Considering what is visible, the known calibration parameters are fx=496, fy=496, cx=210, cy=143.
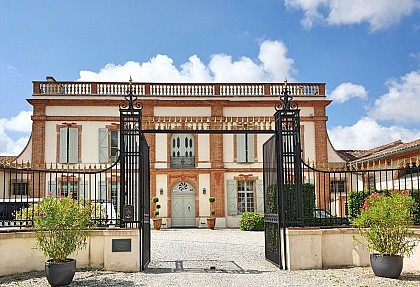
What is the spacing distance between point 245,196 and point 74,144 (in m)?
8.73

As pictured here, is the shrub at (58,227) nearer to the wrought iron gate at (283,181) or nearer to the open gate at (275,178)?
the open gate at (275,178)

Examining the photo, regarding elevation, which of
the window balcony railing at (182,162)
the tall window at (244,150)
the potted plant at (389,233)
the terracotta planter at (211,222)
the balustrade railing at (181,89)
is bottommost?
the terracotta planter at (211,222)

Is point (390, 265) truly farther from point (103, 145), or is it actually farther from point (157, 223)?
point (103, 145)

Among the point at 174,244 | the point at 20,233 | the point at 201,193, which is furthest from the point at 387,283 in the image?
the point at 201,193

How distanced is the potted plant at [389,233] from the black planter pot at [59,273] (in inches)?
193

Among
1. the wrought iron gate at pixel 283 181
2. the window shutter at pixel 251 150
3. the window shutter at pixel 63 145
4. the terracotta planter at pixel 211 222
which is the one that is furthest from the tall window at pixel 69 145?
the wrought iron gate at pixel 283 181

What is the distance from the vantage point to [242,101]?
24844 mm

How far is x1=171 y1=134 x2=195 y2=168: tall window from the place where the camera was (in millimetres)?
24641

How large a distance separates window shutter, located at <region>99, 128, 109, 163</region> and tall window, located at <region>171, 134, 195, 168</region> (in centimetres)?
322

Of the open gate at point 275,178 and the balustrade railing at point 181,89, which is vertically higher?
the balustrade railing at point 181,89

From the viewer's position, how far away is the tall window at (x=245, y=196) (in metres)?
24.5

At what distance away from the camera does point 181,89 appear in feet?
82.5

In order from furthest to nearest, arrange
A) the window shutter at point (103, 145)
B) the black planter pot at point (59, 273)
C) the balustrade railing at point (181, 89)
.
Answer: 1. the balustrade railing at point (181, 89)
2. the window shutter at point (103, 145)
3. the black planter pot at point (59, 273)

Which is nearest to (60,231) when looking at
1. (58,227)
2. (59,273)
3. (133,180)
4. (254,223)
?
(58,227)
